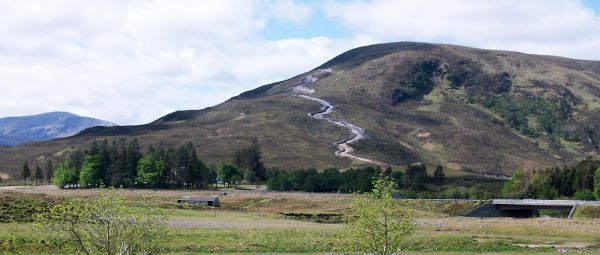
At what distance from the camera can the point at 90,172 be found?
176 metres

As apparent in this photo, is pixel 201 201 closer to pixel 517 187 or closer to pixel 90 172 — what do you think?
pixel 90 172

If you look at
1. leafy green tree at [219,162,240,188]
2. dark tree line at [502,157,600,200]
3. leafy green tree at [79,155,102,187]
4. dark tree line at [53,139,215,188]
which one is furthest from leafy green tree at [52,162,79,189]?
dark tree line at [502,157,600,200]

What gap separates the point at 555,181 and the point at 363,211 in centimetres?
13792

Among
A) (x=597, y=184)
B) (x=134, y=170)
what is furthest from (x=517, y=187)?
(x=134, y=170)

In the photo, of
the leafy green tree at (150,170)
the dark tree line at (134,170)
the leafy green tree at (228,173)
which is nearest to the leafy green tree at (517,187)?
the leafy green tree at (228,173)

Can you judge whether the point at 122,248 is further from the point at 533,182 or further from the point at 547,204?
the point at 533,182

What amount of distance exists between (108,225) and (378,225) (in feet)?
53.9

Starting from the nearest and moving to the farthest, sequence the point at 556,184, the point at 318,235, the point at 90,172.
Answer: the point at 318,235 < the point at 556,184 < the point at 90,172

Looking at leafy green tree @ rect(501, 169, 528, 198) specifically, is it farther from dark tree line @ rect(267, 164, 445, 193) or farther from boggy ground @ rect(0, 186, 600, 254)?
boggy ground @ rect(0, 186, 600, 254)

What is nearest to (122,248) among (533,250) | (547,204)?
(533,250)

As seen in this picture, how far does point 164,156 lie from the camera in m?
184

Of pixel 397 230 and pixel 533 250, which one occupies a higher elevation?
pixel 397 230

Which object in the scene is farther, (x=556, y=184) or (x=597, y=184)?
(x=556, y=184)

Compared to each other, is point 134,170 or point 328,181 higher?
point 134,170
